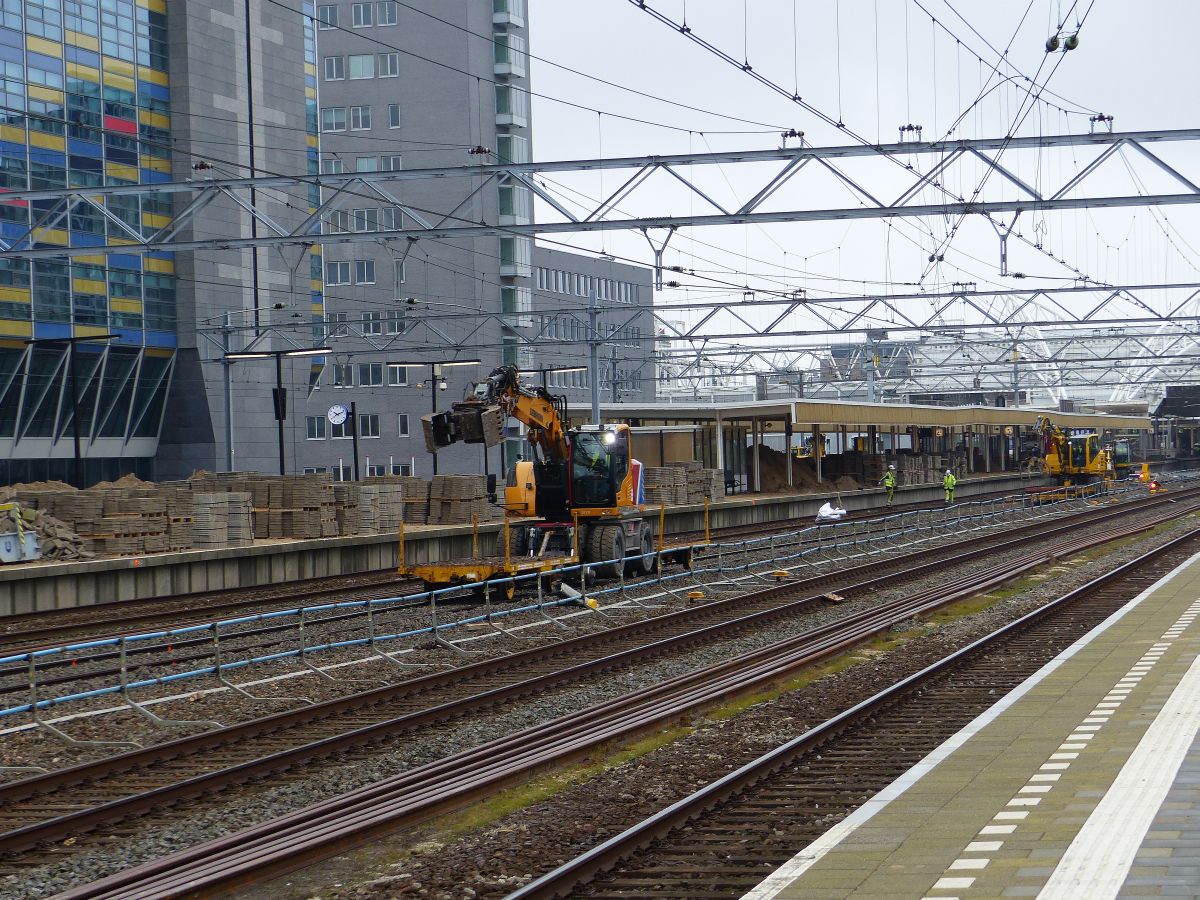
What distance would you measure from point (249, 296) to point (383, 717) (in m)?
49.4

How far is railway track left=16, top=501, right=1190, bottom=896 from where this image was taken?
8.59 metres

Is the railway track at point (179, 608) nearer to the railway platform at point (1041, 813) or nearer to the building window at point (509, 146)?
the railway platform at point (1041, 813)

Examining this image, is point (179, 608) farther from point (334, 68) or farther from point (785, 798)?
point (334, 68)

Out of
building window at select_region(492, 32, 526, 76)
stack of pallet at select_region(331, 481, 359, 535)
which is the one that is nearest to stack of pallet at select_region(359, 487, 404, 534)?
stack of pallet at select_region(331, 481, 359, 535)

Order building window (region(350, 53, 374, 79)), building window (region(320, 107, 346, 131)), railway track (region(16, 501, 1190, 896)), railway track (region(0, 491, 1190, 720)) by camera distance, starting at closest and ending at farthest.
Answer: railway track (region(16, 501, 1190, 896))
railway track (region(0, 491, 1190, 720))
building window (region(350, 53, 374, 79))
building window (region(320, 107, 346, 131))

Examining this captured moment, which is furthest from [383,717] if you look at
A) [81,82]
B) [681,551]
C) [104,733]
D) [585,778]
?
[81,82]

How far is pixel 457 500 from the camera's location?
40.1 m

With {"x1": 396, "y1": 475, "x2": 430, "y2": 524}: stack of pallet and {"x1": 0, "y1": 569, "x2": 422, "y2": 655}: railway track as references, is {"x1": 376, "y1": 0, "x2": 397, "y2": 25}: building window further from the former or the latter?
A: {"x1": 0, "y1": 569, "x2": 422, "y2": 655}: railway track

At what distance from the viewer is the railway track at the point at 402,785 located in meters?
Answer: 8.59

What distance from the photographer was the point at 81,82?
54.6 metres

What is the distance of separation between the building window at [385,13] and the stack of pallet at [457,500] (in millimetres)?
47676

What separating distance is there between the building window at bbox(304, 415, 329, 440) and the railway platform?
62882mm

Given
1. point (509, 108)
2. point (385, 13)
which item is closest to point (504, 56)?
point (509, 108)

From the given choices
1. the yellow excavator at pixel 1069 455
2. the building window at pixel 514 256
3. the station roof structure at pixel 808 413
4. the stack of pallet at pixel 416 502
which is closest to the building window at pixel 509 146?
the building window at pixel 514 256
